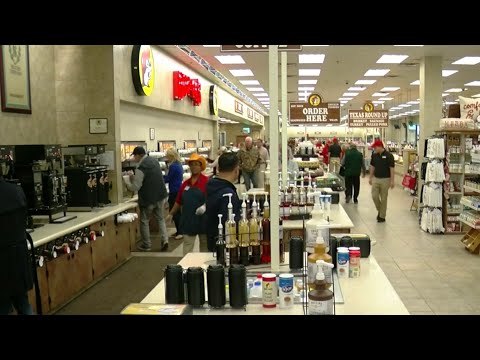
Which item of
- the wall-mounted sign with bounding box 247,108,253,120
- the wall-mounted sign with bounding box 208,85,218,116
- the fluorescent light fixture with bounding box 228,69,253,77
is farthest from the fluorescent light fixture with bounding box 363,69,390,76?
the wall-mounted sign with bounding box 247,108,253,120

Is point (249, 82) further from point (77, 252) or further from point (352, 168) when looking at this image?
point (77, 252)

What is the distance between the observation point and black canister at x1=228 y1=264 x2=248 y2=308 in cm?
282

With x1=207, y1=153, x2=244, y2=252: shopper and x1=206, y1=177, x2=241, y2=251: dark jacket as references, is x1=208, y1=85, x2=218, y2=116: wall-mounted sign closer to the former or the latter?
x1=207, y1=153, x2=244, y2=252: shopper

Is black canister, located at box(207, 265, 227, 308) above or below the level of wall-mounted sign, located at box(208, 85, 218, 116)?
below

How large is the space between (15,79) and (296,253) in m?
4.78

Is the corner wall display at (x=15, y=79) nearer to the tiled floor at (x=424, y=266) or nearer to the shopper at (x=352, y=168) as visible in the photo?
the tiled floor at (x=424, y=266)

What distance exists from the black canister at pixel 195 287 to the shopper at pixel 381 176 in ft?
28.3

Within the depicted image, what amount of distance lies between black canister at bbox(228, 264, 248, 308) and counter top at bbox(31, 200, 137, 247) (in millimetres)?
2637

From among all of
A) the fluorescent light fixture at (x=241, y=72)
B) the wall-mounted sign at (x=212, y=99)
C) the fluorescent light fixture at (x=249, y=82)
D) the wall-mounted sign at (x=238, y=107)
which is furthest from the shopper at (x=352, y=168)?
the wall-mounted sign at (x=238, y=107)

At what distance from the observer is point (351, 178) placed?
13789mm

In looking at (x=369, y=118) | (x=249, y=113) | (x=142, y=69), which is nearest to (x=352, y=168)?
(x=369, y=118)
